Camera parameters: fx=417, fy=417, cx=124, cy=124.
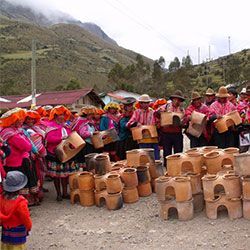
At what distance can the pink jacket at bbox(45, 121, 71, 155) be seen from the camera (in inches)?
283

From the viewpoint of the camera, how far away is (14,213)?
434 cm

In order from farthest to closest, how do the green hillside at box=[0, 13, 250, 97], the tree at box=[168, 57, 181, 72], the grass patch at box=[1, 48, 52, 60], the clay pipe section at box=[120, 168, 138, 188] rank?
the grass patch at box=[1, 48, 52, 60], the tree at box=[168, 57, 181, 72], the green hillside at box=[0, 13, 250, 97], the clay pipe section at box=[120, 168, 138, 188]

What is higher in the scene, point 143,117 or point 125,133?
point 143,117

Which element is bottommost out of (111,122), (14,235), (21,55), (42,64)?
(14,235)

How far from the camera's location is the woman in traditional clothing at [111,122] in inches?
339

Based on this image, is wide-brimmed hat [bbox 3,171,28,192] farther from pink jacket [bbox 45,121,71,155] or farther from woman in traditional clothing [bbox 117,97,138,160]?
woman in traditional clothing [bbox 117,97,138,160]

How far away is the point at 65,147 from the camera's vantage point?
7.03m

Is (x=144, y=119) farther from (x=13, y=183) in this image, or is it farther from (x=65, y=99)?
(x=65, y=99)

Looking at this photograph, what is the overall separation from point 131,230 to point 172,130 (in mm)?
3292

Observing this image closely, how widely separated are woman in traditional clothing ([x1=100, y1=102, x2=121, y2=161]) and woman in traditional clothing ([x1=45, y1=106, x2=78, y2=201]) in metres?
1.41

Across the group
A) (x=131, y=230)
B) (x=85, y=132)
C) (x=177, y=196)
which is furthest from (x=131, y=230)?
(x=85, y=132)

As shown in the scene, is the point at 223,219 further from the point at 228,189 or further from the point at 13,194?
the point at 13,194

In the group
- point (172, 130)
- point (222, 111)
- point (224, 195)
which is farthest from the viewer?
point (172, 130)

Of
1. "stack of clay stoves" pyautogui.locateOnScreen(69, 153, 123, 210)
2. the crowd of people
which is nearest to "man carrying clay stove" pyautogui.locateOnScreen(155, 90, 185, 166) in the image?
the crowd of people
